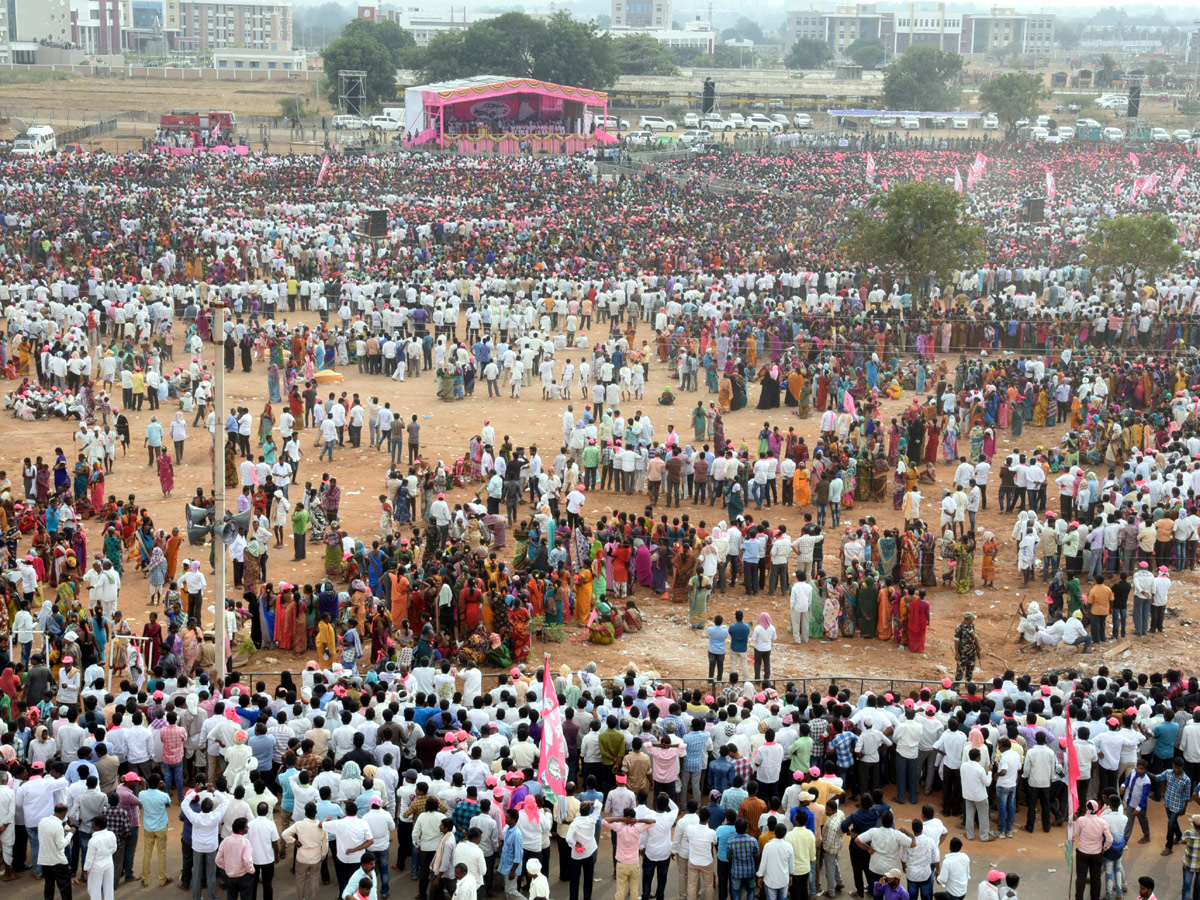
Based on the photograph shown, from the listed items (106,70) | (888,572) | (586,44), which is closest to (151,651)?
(888,572)

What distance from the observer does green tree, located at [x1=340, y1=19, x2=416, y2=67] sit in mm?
88750

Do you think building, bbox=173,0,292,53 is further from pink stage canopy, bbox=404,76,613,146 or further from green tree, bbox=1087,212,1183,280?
green tree, bbox=1087,212,1183,280

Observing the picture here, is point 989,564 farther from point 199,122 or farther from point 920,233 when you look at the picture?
point 199,122

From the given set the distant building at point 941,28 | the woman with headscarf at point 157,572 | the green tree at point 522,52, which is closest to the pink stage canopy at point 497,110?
the green tree at point 522,52

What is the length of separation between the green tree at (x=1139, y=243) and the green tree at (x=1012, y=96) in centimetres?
4411

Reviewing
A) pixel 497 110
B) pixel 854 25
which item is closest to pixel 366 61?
pixel 497 110

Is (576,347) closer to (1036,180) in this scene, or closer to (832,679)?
(832,679)

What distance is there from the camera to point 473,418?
26.5 m

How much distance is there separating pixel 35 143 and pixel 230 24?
102155mm

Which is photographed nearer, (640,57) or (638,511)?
(638,511)

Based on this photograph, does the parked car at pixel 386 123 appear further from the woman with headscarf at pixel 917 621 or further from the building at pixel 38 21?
the woman with headscarf at pixel 917 621

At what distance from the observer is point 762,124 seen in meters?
81.8

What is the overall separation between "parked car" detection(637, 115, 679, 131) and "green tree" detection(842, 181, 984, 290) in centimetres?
4568

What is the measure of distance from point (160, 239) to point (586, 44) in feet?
161
